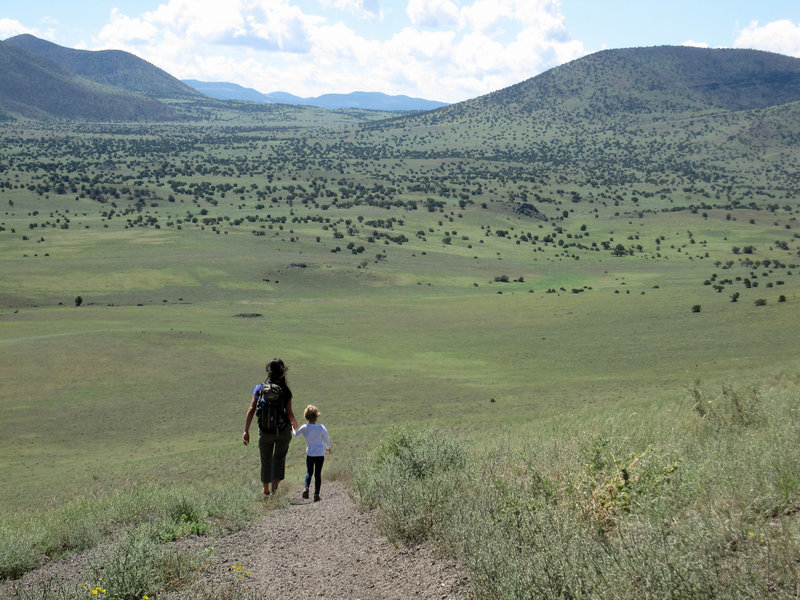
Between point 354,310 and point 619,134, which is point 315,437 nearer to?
point 354,310

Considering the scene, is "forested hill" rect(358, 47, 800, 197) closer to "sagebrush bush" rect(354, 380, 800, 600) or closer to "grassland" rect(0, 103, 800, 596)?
"grassland" rect(0, 103, 800, 596)

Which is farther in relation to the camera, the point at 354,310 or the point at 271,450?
the point at 354,310

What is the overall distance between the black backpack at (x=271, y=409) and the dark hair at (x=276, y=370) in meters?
0.10

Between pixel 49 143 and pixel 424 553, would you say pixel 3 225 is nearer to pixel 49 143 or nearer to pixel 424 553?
pixel 424 553

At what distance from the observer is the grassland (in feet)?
65.3

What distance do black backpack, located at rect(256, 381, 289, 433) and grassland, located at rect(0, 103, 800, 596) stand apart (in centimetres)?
291

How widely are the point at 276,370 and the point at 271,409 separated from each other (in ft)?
1.88

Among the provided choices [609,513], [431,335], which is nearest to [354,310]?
[431,335]

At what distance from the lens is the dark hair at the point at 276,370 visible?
895 centimetres

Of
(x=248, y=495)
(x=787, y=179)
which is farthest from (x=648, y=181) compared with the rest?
(x=248, y=495)

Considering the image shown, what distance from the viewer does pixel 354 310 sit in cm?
4453

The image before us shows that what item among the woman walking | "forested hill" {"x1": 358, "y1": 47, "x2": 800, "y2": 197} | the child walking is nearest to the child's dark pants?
the child walking

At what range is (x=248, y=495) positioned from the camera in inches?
355

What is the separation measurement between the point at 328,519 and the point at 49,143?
161m
